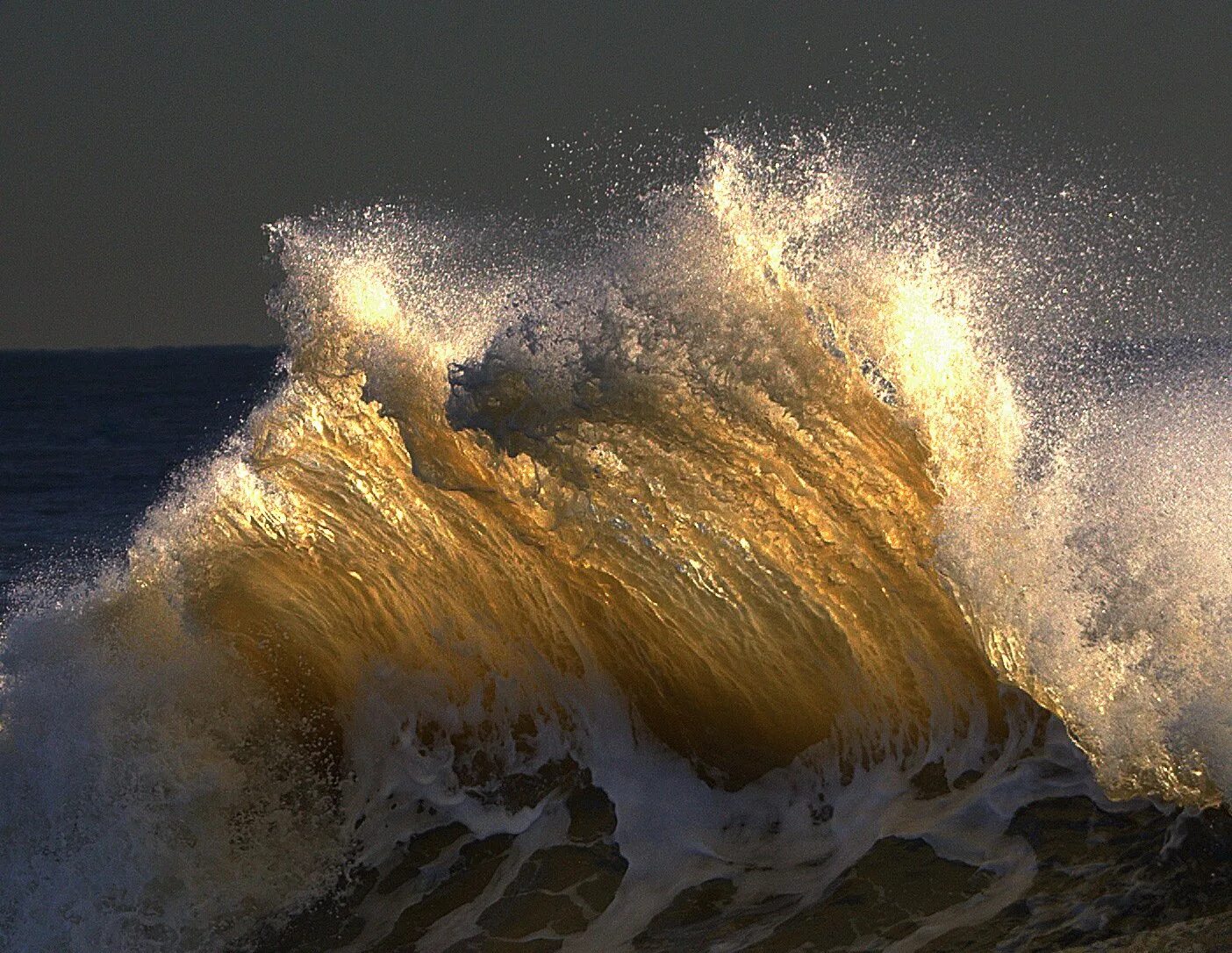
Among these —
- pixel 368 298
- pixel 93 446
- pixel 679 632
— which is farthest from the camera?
pixel 93 446

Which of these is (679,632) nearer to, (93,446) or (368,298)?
(368,298)

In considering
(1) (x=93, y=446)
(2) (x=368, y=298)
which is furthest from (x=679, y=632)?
(1) (x=93, y=446)

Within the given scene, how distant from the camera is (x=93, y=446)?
36.4 metres

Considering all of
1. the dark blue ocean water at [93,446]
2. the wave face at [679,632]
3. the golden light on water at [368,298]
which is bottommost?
the wave face at [679,632]

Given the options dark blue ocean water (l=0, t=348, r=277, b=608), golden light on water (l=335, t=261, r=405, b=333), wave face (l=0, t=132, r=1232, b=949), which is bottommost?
wave face (l=0, t=132, r=1232, b=949)

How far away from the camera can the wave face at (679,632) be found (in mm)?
5898

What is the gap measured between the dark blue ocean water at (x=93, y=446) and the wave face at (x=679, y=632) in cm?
205

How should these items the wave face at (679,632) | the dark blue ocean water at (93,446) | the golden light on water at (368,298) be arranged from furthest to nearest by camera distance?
the dark blue ocean water at (93,446) < the golden light on water at (368,298) < the wave face at (679,632)

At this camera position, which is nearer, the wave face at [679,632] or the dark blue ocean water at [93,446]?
the wave face at [679,632]

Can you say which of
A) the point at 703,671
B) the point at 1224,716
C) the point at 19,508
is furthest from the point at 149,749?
the point at 19,508

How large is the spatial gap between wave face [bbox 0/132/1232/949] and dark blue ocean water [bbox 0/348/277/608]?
2.05 meters

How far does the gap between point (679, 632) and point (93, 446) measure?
106ft

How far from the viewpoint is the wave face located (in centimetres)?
590

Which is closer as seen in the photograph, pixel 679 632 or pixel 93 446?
pixel 679 632
